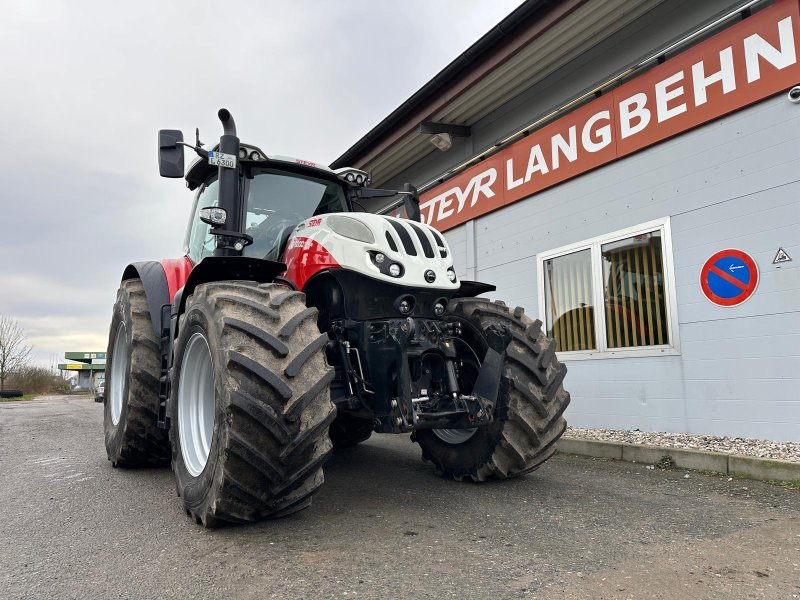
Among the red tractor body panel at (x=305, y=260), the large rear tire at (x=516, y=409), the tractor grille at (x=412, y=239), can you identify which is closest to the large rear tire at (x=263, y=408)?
the red tractor body panel at (x=305, y=260)

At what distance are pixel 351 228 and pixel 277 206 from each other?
3.22 feet

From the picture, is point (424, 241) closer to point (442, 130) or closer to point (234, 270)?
point (234, 270)

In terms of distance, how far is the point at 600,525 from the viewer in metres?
3.14

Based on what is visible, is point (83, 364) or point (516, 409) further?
point (83, 364)

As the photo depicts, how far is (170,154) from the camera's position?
391 cm

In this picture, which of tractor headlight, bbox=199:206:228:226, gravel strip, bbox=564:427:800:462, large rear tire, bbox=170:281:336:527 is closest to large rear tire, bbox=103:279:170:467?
tractor headlight, bbox=199:206:228:226

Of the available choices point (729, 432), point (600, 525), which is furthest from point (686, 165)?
point (600, 525)

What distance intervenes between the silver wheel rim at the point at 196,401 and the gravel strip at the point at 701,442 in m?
4.21

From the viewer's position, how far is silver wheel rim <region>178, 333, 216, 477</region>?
138 inches

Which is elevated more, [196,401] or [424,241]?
[424,241]

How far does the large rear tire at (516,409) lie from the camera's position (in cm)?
382

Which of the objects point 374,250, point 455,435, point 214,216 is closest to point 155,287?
point 214,216

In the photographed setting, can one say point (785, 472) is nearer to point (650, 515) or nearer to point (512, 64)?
point (650, 515)

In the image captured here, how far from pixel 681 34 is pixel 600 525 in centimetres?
580
